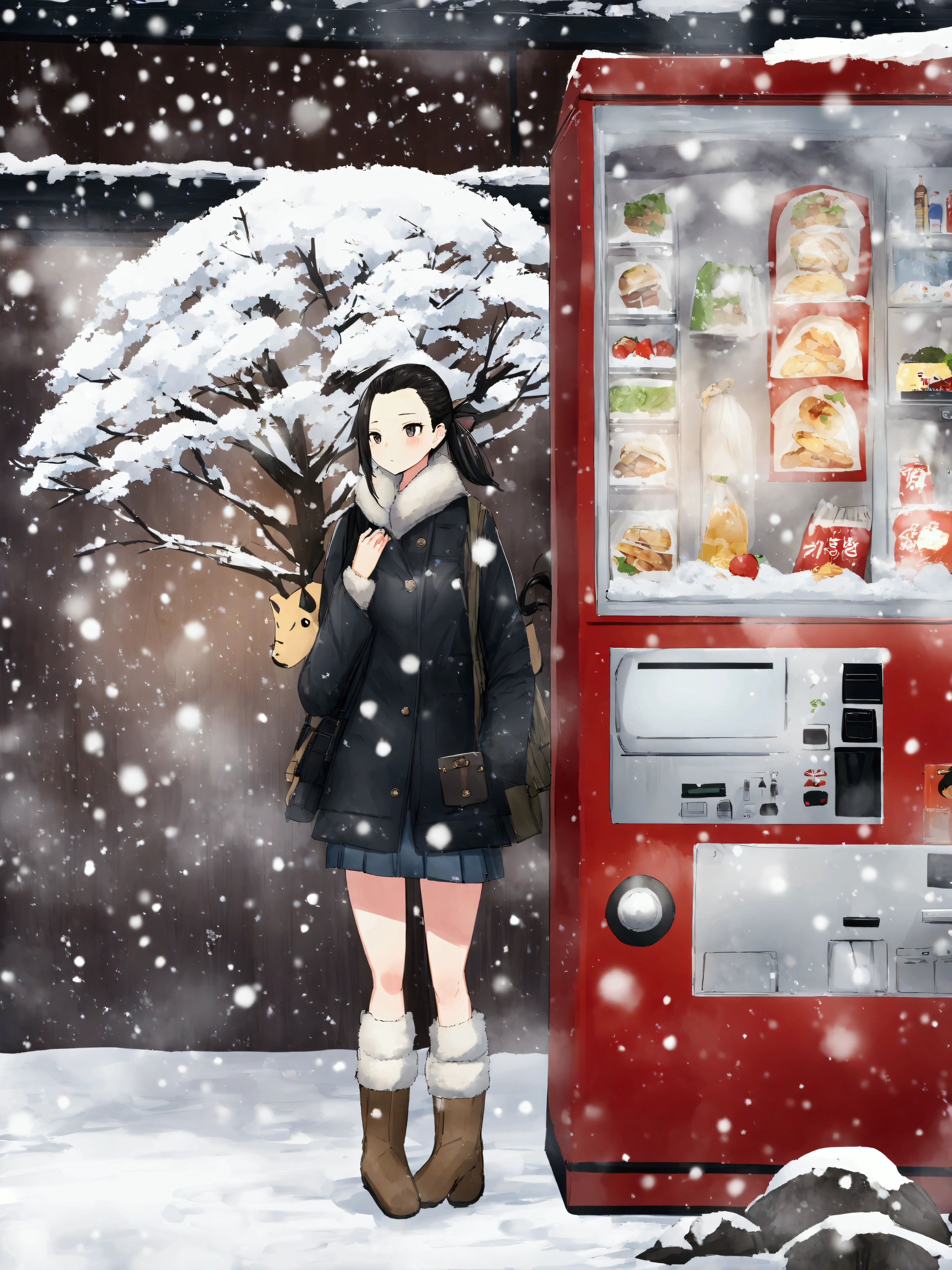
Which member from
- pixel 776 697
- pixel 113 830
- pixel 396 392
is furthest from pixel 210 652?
pixel 776 697

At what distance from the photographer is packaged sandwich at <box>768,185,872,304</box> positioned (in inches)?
90.9

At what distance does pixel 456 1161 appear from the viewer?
2.26m

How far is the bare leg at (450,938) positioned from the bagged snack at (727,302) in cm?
135

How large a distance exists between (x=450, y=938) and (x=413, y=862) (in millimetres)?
218

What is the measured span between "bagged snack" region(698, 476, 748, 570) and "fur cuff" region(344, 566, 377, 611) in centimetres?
76

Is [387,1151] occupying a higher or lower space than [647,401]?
lower

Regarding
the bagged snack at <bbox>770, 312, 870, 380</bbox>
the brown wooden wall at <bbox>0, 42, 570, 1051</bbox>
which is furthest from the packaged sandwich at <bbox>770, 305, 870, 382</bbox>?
the brown wooden wall at <bbox>0, 42, 570, 1051</bbox>

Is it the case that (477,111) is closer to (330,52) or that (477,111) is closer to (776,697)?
(330,52)

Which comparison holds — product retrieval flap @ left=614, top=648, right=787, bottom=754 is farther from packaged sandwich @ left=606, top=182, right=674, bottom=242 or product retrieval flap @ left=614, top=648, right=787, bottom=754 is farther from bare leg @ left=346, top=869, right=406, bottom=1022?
packaged sandwich @ left=606, top=182, right=674, bottom=242

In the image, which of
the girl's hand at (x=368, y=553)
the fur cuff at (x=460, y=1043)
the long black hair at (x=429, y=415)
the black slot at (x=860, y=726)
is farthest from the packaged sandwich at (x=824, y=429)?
the fur cuff at (x=460, y=1043)

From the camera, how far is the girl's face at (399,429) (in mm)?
2307

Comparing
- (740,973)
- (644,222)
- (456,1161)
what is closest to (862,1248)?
(740,973)

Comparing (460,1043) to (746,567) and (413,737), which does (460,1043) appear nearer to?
(413,737)

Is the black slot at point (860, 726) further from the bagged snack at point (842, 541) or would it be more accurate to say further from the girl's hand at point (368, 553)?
the girl's hand at point (368, 553)
